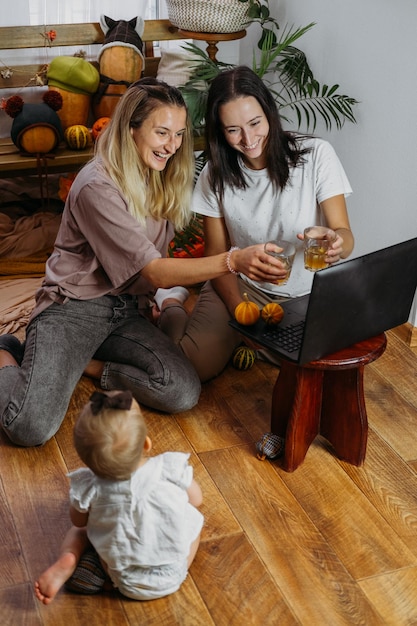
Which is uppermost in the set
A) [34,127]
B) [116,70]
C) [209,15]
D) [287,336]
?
[209,15]

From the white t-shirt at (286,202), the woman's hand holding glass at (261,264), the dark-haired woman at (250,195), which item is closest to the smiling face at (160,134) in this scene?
the dark-haired woman at (250,195)

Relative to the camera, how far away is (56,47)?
391 centimetres

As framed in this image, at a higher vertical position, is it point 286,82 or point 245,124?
point 245,124

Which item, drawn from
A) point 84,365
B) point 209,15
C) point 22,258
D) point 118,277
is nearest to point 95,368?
point 84,365

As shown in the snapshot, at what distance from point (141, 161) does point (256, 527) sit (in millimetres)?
1078

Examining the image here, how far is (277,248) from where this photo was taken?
2158 mm

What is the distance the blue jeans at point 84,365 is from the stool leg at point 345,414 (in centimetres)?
44

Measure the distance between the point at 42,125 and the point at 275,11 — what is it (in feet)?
3.68

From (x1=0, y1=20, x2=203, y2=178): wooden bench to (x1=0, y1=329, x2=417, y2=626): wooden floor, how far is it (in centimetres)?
124

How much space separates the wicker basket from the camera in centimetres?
347

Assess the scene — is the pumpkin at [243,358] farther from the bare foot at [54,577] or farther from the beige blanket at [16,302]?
the bare foot at [54,577]

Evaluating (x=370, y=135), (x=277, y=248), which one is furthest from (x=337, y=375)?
(x=370, y=135)

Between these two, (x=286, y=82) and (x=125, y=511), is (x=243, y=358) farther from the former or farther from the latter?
(x=286, y=82)

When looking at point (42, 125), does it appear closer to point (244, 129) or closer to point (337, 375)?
point (244, 129)
